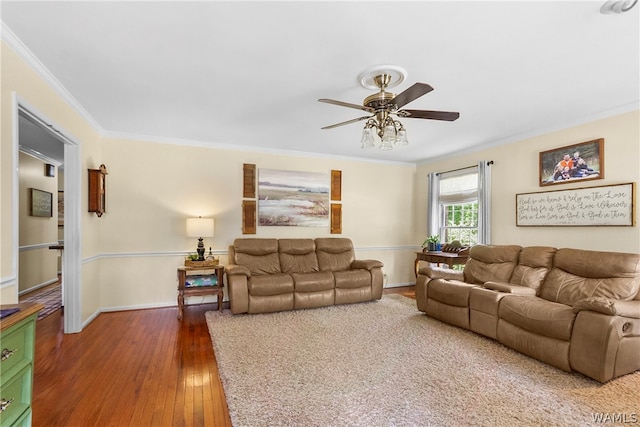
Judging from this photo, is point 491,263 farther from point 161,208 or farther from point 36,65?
point 36,65

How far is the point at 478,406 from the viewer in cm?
208

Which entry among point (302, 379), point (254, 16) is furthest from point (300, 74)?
point (302, 379)

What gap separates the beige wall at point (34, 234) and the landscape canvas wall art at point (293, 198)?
12.8 feet

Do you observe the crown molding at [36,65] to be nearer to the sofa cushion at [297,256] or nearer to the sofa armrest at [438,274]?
the sofa cushion at [297,256]

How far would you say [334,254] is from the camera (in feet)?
16.8

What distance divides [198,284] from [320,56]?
3.20 m

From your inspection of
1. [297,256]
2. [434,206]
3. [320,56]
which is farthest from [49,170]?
[434,206]

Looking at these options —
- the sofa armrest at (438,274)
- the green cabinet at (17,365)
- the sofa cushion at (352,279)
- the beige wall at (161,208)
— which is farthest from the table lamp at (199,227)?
the sofa armrest at (438,274)

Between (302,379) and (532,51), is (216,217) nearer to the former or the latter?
(302,379)

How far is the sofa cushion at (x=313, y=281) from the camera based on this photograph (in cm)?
425

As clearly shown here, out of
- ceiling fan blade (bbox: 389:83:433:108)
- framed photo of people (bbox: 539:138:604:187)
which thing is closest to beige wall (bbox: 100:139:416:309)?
ceiling fan blade (bbox: 389:83:433:108)

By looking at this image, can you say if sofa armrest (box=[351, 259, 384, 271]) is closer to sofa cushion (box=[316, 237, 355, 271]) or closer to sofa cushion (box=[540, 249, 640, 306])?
sofa cushion (box=[316, 237, 355, 271])

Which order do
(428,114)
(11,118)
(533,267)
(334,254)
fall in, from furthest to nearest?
(334,254) < (533,267) < (428,114) < (11,118)

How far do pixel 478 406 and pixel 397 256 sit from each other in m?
4.18
